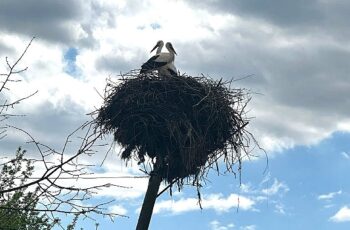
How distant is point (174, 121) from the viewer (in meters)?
8.44

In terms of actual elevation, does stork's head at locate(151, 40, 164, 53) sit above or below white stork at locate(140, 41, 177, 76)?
above

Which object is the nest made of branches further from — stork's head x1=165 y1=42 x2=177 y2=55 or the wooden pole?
stork's head x1=165 y1=42 x2=177 y2=55

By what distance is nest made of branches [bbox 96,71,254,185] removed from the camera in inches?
335

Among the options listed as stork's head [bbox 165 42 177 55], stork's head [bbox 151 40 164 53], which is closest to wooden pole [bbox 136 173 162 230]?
stork's head [bbox 165 42 177 55]

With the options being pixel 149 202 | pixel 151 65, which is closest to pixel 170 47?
pixel 151 65

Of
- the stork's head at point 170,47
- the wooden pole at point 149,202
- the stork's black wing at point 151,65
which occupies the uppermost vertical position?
the stork's head at point 170,47

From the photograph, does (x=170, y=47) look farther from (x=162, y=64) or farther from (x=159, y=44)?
(x=162, y=64)

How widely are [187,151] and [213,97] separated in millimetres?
990

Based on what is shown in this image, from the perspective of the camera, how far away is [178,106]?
8.70m

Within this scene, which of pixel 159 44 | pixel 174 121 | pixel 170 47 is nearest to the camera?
pixel 174 121

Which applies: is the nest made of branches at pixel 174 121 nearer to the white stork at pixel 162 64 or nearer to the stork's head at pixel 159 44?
the white stork at pixel 162 64

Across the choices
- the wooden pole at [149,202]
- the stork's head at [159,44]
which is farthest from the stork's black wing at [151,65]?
the wooden pole at [149,202]

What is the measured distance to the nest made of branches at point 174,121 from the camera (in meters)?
8.50

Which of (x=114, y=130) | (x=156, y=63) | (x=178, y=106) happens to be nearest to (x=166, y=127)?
(x=178, y=106)
